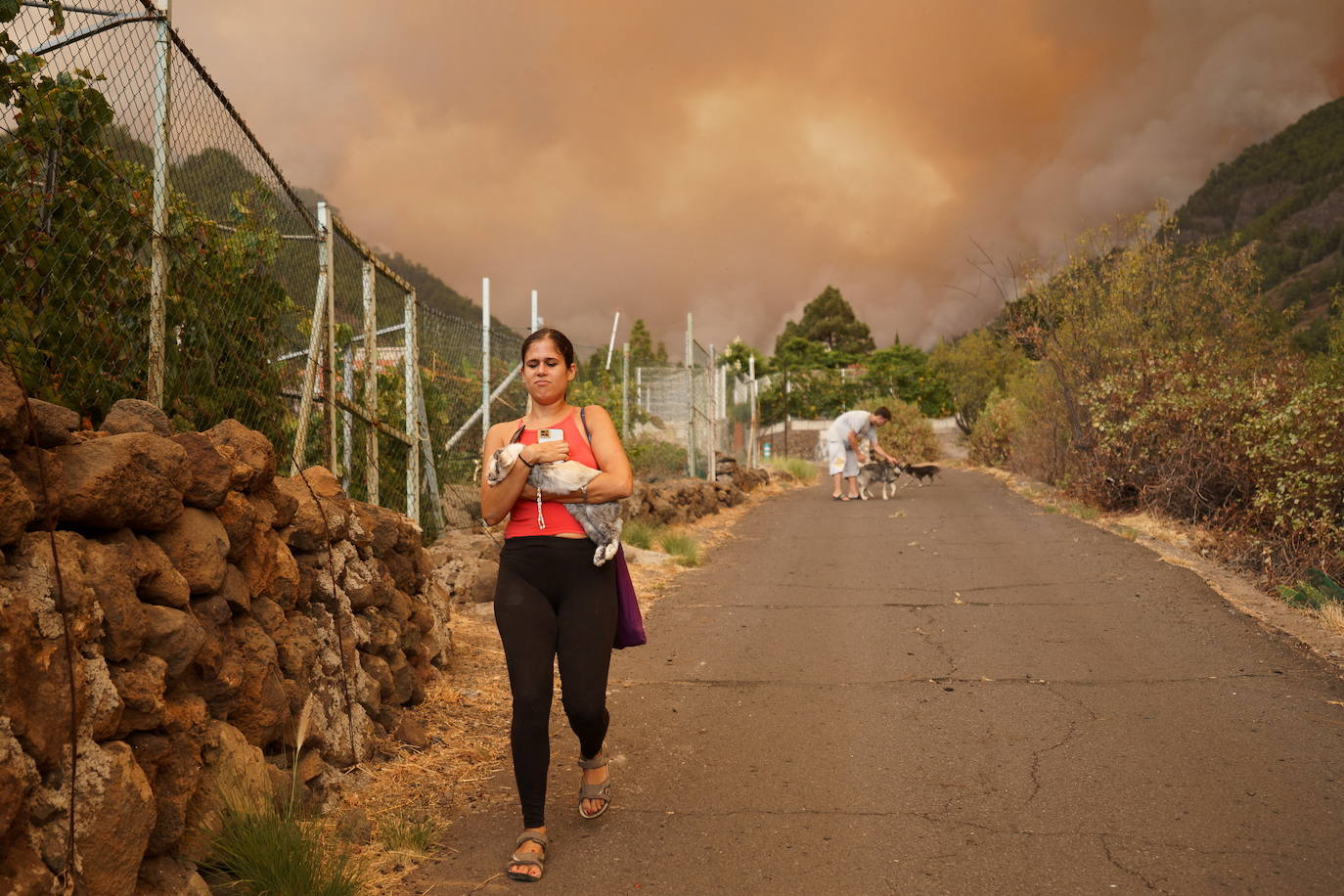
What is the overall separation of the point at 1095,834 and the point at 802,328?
92.5m

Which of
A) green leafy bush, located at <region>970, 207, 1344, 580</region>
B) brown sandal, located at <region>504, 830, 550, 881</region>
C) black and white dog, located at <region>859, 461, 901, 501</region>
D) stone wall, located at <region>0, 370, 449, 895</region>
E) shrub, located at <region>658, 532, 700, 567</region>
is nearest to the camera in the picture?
stone wall, located at <region>0, 370, 449, 895</region>

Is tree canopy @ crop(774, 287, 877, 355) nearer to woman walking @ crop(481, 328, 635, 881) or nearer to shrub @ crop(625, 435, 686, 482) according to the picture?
shrub @ crop(625, 435, 686, 482)

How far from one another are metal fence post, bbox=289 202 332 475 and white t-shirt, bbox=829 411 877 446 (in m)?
14.3

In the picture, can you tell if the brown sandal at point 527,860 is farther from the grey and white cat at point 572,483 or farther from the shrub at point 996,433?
the shrub at point 996,433

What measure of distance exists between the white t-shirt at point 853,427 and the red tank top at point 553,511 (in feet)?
52.6

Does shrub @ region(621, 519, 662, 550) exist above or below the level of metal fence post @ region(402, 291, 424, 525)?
below

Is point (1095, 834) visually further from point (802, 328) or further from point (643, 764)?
point (802, 328)

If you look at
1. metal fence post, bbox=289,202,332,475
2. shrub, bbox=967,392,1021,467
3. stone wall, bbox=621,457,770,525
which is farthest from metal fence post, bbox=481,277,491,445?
shrub, bbox=967,392,1021,467

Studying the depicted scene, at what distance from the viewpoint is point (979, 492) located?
72.7 feet

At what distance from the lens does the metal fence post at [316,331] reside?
5930 millimetres

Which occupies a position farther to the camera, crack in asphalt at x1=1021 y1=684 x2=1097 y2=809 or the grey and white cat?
crack in asphalt at x1=1021 y1=684 x2=1097 y2=809

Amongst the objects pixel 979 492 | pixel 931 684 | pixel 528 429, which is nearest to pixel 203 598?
pixel 528 429

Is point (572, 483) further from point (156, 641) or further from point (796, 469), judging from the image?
point (796, 469)

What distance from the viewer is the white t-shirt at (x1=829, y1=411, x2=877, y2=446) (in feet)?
66.5
